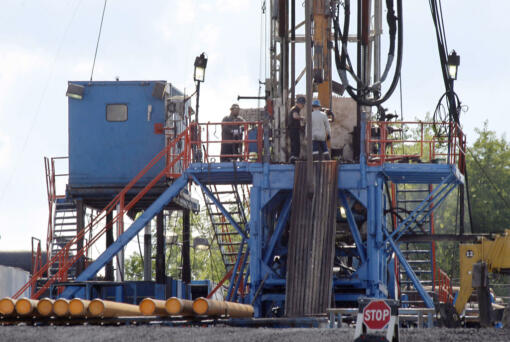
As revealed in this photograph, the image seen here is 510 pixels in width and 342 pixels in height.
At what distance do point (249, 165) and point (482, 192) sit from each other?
3798 cm

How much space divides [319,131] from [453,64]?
16.8 ft

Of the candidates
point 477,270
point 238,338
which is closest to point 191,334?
point 238,338

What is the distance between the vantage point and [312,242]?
24.2 m

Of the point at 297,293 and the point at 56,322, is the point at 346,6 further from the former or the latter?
the point at 56,322

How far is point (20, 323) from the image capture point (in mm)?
19500

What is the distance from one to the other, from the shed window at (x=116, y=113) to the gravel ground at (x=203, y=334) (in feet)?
39.8

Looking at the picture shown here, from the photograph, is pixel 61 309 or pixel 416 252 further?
pixel 416 252

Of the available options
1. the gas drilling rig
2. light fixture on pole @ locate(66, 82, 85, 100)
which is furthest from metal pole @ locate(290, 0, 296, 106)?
light fixture on pole @ locate(66, 82, 85, 100)

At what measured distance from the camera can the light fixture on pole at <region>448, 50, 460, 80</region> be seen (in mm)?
28000

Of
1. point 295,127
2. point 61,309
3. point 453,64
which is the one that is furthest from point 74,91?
point 61,309

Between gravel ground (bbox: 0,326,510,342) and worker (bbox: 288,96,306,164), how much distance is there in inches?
344

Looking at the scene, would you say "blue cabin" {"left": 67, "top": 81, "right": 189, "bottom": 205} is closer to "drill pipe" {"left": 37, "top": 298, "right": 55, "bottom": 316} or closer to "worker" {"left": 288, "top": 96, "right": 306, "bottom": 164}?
"worker" {"left": 288, "top": 96, "right": 306, "bottom": 164}

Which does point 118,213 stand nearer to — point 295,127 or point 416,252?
point 295,127

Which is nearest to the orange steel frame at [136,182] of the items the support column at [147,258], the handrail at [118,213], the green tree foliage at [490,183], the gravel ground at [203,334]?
the handrail at [118,213]
